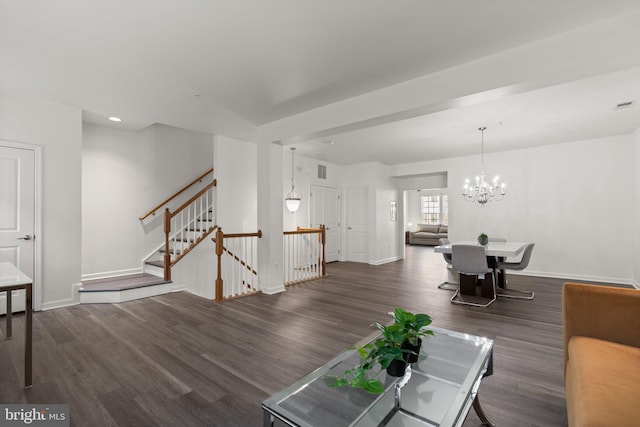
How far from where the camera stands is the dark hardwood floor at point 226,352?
6.13 feet

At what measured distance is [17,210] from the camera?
3580 mm

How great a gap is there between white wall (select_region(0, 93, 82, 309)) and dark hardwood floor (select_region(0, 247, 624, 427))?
1.53 feet

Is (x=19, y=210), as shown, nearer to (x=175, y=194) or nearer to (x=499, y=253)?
(x=175, y=194)

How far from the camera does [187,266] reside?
16.6ft

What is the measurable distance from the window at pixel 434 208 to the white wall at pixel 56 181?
1322cm

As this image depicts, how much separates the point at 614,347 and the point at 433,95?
2.46m

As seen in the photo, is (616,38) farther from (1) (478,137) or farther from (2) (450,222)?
(2) (450,222)

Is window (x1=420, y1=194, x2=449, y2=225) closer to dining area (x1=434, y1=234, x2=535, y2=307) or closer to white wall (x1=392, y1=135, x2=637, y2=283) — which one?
white wall (x1=392, y1=135, x2=637, y2=283)

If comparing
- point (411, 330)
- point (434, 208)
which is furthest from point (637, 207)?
point (434, 208)

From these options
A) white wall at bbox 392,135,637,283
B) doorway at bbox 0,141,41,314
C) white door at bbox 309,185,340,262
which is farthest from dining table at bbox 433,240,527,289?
doorway at bbox 0,141,41,314

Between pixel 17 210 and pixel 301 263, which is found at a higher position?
pixel 17 210

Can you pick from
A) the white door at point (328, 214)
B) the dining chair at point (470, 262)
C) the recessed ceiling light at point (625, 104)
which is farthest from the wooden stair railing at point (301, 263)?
the recessed ceiling light at point (625, 104)

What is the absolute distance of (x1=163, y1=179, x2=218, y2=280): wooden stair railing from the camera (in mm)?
4875

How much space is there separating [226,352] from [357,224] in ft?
19.6
